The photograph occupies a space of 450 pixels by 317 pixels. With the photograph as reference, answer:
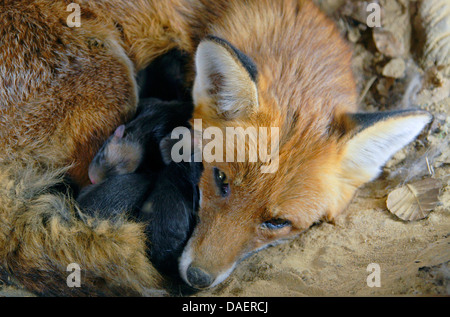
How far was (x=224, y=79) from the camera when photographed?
7.69 ft

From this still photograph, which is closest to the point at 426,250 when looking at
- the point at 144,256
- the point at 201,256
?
the point at 201,256

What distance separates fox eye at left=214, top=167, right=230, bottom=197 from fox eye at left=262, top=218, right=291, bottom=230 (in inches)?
11.6

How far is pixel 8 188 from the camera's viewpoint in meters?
2.51

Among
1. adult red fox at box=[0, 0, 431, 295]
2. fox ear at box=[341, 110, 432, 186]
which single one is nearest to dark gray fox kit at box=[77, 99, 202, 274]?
adult red fox at box=[0, 0, 431, 295]

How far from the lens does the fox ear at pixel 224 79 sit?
2.16 metres

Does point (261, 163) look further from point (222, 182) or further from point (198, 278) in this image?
point (198, 278)

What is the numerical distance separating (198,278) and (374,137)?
130 centimetres

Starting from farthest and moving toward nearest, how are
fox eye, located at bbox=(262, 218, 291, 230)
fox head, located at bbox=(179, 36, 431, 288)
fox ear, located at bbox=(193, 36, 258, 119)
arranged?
fox eye, located at bbox=(262, 218, 291, 230)
fox head, located at bbox=(179, 36, 431, 288)
fox ear, located at bbox=(193, 36, 258, 119)

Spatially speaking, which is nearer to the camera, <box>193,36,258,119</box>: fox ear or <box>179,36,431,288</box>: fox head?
<box>193,36,258,119</box>: fox ear

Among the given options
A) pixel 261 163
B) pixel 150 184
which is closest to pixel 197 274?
pixel 261 163

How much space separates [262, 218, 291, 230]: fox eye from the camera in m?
2.40

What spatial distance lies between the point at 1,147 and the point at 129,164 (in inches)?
34.3

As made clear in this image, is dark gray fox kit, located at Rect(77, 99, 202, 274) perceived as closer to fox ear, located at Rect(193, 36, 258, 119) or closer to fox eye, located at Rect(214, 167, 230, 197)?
fox eye, located at Rect(214, 167, 230, 197)

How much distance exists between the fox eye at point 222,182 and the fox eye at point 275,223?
0.97ft
